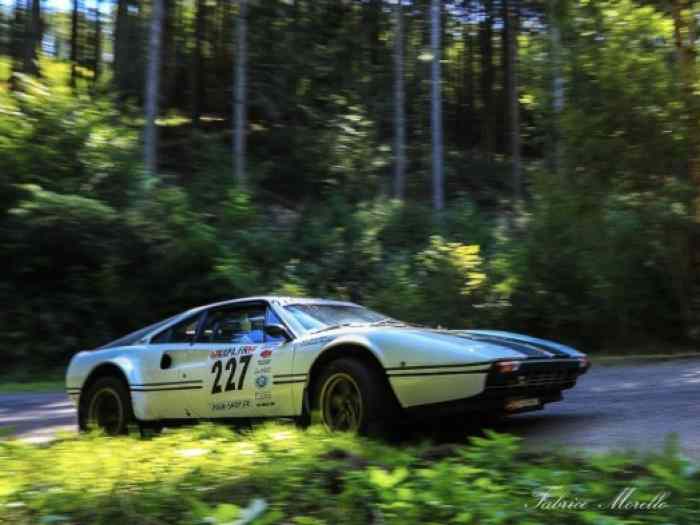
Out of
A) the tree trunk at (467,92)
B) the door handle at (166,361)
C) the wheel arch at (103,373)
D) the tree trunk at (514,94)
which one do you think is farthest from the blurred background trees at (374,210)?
the tree trunk at (467,92)

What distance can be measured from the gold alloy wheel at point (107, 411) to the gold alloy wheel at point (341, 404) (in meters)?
2.53

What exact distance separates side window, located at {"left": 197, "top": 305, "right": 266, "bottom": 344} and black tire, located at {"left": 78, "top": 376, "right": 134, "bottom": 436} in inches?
43.1

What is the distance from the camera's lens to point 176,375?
709cm

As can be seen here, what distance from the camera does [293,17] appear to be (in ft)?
101

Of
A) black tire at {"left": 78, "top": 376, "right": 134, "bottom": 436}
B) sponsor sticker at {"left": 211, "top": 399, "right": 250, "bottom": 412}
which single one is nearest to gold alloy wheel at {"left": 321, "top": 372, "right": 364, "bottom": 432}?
sponsor sticker at {"left": 211, "top": 399, "right": 250, "bottom": 412}

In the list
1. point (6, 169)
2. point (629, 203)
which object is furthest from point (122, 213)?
point (629, 203)

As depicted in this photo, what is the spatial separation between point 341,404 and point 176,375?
192cm

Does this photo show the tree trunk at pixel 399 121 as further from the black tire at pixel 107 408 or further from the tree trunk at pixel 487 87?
the black tire at pixel 107 408

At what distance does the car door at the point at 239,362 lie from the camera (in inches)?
254

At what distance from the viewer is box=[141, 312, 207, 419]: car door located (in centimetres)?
694

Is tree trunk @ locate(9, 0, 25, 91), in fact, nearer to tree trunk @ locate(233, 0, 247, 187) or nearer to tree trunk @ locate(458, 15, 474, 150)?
tree trunk @ locate(233, 0, 247, 187)

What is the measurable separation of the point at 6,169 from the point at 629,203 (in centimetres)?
1328

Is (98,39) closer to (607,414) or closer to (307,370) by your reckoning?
(307,370)

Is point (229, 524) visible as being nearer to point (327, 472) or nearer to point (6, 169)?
point (327, 472)
